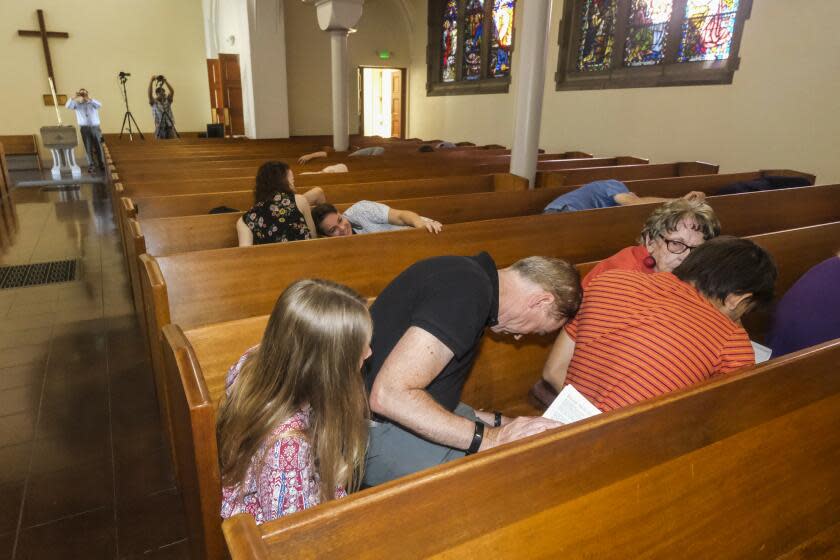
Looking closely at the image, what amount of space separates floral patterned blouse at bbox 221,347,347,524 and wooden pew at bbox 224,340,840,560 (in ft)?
1.38

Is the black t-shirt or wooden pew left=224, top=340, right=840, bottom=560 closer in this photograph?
wooden pew left=224, top=340, right=840, bottom=560

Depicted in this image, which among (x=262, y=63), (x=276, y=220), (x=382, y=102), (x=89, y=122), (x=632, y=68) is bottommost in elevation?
(x=276, y=220)

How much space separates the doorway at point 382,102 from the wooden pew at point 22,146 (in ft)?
24.0

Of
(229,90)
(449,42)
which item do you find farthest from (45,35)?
(449,42)

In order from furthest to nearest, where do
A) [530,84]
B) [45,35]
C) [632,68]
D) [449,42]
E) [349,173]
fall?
[45,35]
[449,42]
[632,68]
[530,84]
[349,173]

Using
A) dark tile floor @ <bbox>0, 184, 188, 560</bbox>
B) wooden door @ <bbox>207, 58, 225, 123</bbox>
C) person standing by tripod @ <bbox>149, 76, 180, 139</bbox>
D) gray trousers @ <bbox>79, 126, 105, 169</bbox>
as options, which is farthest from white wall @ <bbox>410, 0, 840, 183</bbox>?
gray trousers @ <bbox>79, 126, 105, 169</bbox>

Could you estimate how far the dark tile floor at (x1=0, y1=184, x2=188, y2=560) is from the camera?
76.3 inches

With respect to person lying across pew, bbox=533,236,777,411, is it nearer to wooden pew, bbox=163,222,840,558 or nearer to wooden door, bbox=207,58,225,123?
wooden pew, bbox=163,222,840,558

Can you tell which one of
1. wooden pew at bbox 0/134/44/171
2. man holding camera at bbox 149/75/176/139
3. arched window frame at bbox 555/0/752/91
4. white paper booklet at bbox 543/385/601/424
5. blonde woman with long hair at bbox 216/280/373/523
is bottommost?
wooden pew at bbox 0/134/44/171

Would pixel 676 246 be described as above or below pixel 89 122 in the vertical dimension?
below

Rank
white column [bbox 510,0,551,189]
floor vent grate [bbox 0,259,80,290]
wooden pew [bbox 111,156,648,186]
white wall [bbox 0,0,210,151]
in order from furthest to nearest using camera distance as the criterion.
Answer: white wall [bbox 0,0,210,151] < floor vent grate [bbox 0,259,80,290] < white column [bbox 510,0,551,189] < wooden pew [bbox 111,156,648,186]

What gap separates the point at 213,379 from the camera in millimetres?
1562

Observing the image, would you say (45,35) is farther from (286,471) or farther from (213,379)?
(286,471)

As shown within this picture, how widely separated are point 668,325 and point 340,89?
285 inches
